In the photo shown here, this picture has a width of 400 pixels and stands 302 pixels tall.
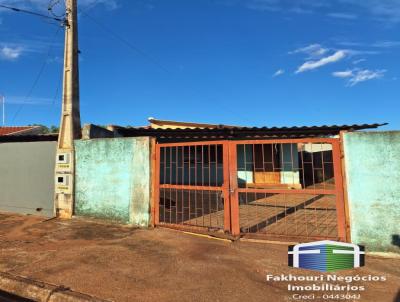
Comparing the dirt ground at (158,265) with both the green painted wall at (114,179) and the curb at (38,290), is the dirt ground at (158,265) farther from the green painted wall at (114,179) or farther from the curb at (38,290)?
the green painted wall at (114,179)

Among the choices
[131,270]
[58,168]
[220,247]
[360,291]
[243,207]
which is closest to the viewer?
[360,291]

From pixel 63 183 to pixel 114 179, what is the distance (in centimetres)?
162

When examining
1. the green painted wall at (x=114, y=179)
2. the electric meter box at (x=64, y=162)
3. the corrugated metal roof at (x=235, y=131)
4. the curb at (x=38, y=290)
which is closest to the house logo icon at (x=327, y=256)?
the curb at (x=38, y=290)

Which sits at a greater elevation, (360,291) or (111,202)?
(111,202)

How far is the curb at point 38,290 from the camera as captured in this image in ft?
12.0

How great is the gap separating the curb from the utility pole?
383 cm

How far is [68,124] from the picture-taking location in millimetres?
8273

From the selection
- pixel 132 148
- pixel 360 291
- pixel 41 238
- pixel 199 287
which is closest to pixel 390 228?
pixel 360 291

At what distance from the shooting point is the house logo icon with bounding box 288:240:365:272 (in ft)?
15.2

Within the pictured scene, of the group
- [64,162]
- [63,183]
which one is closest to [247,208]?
[63,183]

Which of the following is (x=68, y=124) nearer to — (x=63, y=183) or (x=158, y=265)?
(x=63, y=183)

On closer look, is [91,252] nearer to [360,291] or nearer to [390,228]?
[360,291]

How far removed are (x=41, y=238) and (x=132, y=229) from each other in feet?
5.87

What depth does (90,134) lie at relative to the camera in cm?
845
